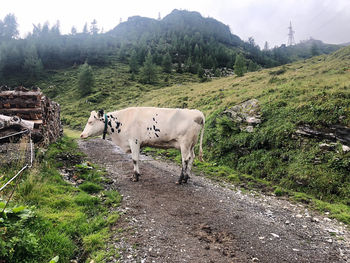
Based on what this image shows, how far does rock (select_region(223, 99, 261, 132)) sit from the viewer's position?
1108 centimetres

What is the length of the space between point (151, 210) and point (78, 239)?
1882 mm

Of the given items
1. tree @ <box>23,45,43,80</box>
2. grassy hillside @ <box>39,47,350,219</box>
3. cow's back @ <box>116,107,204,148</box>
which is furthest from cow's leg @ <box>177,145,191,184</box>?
tree @ <box>23,45,43,80</box>

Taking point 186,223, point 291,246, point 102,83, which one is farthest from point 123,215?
point 102,83

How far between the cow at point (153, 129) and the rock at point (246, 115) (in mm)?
4041

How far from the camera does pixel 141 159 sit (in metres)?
11.7

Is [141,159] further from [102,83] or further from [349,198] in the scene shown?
[102,83]

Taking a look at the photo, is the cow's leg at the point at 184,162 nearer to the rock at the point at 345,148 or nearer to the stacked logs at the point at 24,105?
the rock at the point at 345,148

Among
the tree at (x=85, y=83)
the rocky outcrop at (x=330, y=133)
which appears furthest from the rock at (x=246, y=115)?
the tree at (x=85, y=83)

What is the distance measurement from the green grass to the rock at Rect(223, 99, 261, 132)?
765cm

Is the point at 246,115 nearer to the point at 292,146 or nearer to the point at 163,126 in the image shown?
the point at 292,146

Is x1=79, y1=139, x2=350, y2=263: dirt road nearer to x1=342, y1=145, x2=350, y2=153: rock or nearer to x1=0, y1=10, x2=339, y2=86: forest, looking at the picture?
x1=342, y1=145, x2=350, y2=153: rock

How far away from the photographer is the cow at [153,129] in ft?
26.0

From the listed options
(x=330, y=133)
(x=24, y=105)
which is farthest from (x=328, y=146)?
(x=24, y=105)

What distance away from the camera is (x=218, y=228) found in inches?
191
